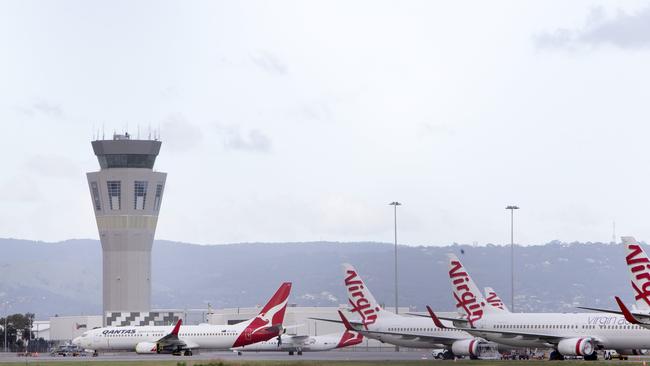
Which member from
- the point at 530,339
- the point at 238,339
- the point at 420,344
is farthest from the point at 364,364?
the point at 238,339

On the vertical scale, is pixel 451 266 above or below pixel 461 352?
above

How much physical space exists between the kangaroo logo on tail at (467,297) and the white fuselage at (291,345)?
3410 cm

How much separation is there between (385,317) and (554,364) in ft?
110

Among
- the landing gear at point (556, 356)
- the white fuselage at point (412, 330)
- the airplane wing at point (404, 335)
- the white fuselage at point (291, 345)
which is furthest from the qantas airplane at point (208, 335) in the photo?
the landing gear at point (556, 356)

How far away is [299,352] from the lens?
143m

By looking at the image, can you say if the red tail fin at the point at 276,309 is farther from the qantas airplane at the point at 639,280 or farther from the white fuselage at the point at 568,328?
the qantas airplane at the point at 639,280

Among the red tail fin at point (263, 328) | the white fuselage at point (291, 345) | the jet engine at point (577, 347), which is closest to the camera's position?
the jet engine at point (577, 347)

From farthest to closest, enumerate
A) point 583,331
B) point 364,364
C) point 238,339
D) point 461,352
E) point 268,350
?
1. point 268,350
2. point 238,339
3. point 461,352
4. point 583,331
5. point 364,364

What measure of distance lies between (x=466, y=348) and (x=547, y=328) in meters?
7.79

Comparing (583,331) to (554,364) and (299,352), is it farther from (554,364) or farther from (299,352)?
(299,352)

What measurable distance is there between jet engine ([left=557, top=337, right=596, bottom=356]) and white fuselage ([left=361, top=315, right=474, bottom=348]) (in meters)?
14.3

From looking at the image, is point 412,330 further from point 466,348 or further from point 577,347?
point 577,347

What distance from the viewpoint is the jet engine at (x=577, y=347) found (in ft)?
336

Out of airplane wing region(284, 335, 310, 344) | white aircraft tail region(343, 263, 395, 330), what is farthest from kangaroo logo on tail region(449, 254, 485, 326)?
airplane wing region(284, 335, 310, 344)
